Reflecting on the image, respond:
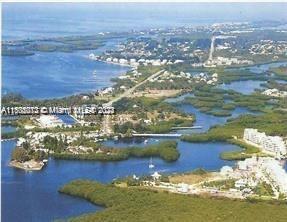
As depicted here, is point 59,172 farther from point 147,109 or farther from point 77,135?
point 147,109

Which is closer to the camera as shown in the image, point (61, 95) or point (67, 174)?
point (67, 174)

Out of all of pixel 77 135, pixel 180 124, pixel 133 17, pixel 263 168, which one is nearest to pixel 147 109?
pixel 180 124

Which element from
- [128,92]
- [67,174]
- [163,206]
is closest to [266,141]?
[67,174]

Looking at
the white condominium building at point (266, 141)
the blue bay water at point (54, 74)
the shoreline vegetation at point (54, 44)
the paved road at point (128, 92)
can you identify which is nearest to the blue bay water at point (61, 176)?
the white condominium building at point (266, 141)

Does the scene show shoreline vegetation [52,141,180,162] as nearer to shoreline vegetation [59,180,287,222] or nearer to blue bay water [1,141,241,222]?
blue bay water [1,141,241,222]

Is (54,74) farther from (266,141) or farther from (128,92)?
(266,141)

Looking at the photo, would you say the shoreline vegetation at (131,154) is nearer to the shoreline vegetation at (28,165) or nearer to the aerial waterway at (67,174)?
the aerial waterway at (67,174)

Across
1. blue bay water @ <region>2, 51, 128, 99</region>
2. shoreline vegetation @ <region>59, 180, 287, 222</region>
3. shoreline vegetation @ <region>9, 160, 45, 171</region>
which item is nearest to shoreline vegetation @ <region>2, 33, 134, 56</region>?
blue bay water @ <region>2, 51, 128, 99</region>
